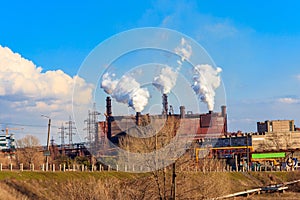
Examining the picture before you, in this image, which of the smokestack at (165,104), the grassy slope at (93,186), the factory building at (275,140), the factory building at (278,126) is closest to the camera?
the grassy slope at (93,186)

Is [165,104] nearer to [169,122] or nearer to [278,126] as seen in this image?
[169,122]

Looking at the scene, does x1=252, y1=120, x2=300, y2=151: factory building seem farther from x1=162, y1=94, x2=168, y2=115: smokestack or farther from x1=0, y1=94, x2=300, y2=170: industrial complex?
x1=162, y1=94, x2=168, y2=115: smokestack

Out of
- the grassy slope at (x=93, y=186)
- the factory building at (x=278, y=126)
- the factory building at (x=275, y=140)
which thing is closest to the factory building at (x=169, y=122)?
the grassy slope at (x=93, y=186)

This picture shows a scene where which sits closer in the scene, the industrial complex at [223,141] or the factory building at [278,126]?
the industrial complex at [223,141]

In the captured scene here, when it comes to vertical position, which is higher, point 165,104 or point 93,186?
point 165,104

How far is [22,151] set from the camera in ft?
240

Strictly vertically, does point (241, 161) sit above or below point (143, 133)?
below

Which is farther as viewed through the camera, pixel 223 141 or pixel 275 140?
pixel 275 140

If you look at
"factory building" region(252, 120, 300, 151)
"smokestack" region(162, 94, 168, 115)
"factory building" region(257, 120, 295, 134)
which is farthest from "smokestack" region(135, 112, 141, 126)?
"factory building" region(257, 120, 295, 134)

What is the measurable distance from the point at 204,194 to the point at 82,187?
7.65m

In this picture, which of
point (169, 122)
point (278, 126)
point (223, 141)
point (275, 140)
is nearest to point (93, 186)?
point (169, 122)

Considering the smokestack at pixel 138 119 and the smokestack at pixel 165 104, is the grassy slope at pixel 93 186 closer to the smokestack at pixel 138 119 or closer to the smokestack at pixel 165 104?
the smokestack at pixel 138 119

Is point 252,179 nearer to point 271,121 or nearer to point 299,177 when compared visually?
point 299,177

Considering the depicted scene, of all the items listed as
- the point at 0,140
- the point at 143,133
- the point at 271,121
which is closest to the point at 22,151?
the point at 143,133
